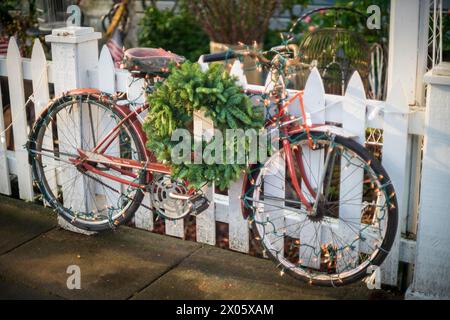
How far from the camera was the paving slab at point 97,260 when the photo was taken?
13.2 ft

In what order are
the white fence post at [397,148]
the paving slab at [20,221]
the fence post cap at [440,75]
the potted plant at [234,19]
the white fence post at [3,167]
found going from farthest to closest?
the potted plant at [234,19] < the white fence post at [3,167] < the paving slab at [20,221] < the white fence post at [397,148] < the fence post cap at [440,75]

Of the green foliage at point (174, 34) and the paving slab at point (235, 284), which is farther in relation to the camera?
the green foliage at point (174, 34)

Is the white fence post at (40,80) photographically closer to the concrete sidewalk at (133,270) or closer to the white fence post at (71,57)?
the white fence post at (71,57)

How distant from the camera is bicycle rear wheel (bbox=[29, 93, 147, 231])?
4414 millimetres

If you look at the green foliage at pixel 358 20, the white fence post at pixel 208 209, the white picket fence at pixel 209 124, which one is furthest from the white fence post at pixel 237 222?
the green foliage at pixel 358 20

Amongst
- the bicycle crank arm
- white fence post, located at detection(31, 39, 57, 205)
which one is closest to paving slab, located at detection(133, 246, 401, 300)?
the bicycle crank arm

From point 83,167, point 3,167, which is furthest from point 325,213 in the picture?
point 3,167

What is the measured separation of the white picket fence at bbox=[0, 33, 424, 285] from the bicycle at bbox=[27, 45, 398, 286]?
0.11m

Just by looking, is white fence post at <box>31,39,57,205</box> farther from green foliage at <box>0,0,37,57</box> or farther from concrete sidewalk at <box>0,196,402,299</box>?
green foliage at <box>0,0,37,57</box>

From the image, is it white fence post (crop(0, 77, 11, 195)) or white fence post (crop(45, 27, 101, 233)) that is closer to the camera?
white fence post (crop(45, 27, 101, 233))

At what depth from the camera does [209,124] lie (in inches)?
157

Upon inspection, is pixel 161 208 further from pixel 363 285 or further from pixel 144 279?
pixel 363 285

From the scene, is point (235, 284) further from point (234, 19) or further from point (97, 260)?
point (234, 19)

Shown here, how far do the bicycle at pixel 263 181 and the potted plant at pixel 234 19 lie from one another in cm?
293
